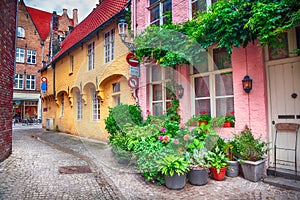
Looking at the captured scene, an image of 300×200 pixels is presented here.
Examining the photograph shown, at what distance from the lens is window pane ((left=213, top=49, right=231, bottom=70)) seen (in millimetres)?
5102

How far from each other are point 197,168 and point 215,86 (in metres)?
2.27

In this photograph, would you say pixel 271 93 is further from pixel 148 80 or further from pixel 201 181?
pixel 148 80

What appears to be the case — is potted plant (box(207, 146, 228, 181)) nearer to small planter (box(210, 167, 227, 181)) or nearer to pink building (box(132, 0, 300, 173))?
small planter (box(210, 167, 227, 181))

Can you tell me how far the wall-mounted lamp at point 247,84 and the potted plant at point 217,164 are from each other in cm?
149

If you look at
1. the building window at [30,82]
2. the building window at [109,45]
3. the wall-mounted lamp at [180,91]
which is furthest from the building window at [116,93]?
the building window at [30,82]

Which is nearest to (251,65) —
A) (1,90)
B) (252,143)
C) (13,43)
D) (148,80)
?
(252,143)

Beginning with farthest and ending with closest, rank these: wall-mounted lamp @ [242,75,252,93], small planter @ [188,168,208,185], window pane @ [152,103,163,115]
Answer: window pane @ [152,103,163,115] < wall-mounted lamp @ [242,75,252,93] < small planter @ [188,168,208,185]

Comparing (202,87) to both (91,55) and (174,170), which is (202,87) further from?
(91,55)

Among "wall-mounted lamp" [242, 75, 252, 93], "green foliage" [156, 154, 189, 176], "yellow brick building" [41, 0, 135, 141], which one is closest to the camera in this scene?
"green foliage" [156, 154, 189, 176]

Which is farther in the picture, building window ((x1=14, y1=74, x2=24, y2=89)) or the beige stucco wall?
building window ((x1=14, y1=74, x2=24, y2=89))

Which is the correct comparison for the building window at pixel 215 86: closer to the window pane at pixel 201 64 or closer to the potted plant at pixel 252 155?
the window pane at pixel 201 64

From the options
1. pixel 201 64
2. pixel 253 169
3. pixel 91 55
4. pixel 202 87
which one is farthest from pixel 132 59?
pixel 253 169

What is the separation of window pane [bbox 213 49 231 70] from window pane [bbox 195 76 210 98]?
44 centimetres

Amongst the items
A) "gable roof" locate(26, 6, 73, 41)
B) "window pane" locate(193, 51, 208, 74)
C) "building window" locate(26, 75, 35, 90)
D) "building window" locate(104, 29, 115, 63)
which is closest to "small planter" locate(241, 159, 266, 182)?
"window pane" locate(193, 51, 208, 74)
